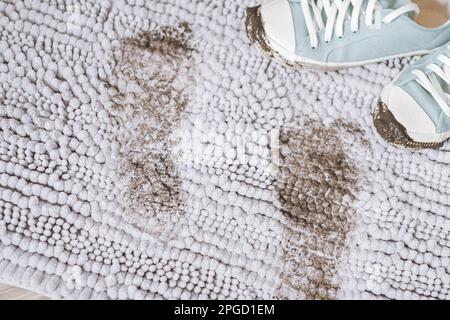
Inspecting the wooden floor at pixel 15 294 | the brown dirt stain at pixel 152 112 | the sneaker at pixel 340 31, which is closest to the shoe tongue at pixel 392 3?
the sneaker at pixel 340 31

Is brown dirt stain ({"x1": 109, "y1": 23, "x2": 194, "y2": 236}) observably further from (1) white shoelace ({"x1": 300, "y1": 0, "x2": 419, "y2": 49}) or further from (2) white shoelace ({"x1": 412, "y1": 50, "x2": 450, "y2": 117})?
(2) white shoelace ({"x1": 412, "y1": 50, "x2": 450, "y2": 117})

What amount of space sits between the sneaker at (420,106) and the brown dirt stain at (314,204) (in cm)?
5

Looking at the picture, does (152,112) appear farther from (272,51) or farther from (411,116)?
(411,116)

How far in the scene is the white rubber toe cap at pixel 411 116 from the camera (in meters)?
0.70

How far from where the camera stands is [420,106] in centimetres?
69

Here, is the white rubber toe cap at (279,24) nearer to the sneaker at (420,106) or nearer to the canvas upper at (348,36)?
the canvas upper at (348,36)

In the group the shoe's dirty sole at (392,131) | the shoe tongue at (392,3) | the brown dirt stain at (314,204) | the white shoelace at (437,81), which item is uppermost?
the shoe tongue at (392,3)

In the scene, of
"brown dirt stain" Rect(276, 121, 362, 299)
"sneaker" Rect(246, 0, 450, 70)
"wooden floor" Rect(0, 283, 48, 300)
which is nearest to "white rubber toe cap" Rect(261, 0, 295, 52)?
"sneaker" Rect(246, 0, 450, 70)

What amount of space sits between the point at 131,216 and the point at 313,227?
0.75ft

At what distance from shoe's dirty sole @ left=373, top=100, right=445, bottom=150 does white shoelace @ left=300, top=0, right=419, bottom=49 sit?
103 millimetres

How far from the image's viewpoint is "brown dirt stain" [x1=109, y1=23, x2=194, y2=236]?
0.72 metres

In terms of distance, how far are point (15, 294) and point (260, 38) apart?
1.44ft

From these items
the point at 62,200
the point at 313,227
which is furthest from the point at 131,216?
the point at 313,227

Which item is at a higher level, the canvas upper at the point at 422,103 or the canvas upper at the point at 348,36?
the canvas upper at the point at 348,36
